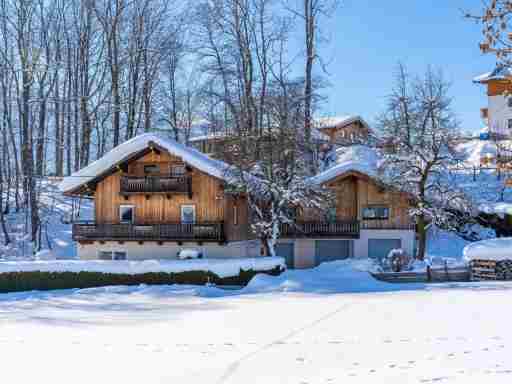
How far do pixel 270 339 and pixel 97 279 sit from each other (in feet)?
49.7

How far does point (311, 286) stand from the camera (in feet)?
77.6

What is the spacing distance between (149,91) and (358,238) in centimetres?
2103

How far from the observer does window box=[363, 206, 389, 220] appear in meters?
33.9

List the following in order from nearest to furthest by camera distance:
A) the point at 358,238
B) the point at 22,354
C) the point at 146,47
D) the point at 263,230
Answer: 1. the point at 22,354
2. the point at 263,230
3. the point at 358,238
4. the point at 146,47

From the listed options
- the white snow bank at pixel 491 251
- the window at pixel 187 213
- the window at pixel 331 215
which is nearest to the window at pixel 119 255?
the window at pixel 187 213

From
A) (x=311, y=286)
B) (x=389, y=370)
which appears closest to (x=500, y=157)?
(x=389, y=370)

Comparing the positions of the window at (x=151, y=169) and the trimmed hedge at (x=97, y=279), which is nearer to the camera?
the trimmed hedge at (x=97, y=279)

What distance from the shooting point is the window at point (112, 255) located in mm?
30516

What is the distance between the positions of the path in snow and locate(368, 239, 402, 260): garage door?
12.4 m

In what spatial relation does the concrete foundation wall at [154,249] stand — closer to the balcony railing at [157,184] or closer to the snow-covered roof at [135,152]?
the balcony railing at [157,184]

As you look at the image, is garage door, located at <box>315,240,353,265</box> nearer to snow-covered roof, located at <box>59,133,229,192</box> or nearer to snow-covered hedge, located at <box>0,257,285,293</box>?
snow-covered roof, located at <box>59,133,229,192</box>

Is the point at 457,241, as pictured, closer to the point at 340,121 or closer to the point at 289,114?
the point at 289,114

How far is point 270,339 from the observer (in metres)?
12.8

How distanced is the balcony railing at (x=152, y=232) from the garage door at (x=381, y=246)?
9.89 metres
